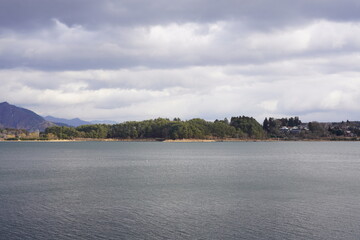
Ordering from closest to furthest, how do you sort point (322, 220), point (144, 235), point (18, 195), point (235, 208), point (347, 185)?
point (144, 235) → point (322, 220) → point (235, 208) → point (18, 195) → point (347, 185)

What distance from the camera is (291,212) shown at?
3481 cm

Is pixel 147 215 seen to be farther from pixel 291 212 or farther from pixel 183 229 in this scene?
pixel 291 212

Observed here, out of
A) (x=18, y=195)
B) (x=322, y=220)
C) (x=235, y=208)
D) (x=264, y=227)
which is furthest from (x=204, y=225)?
(x=18, y=195)

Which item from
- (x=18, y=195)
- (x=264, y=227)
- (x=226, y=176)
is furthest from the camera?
(x=226, y=176)

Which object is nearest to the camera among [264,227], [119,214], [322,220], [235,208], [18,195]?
[264,227]

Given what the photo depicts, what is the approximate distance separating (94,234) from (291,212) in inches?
688

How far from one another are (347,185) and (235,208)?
2408 centimetres

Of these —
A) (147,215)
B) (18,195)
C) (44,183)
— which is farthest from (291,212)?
(44,183)

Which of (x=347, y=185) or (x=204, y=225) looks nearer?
(x=204, y=225)

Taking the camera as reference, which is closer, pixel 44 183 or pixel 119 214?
pixel 119 214

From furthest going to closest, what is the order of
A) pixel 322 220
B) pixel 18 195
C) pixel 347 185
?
pixel 347 185
pixel 18 195
pixel 322 220

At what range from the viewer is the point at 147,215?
33781 mm

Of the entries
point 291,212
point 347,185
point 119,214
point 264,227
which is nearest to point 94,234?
point 119,214

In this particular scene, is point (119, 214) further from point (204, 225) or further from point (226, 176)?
point (226, 176)
